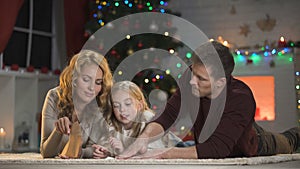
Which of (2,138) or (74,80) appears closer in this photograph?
(74,80)

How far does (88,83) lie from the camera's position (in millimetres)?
2047

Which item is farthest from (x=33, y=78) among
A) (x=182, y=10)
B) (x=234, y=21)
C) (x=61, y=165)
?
(x=61, y=165)

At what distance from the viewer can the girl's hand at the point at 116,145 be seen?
6.21 feet

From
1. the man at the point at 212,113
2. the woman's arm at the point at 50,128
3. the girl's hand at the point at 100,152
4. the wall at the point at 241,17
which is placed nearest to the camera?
the man at the point at 212,113

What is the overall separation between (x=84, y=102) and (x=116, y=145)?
0.82ft

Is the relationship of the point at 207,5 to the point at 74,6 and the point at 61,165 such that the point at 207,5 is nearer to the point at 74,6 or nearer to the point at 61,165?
the point at 74,6

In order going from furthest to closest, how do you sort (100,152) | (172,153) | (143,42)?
(143,42) → (100,152) → (172,153)

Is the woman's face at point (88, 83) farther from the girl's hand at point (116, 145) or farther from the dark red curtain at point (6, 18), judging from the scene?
the dark red curtain at point (6, 18)

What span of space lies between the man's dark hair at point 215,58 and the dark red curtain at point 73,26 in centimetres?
361

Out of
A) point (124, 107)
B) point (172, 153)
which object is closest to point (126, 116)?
point (124, 107)

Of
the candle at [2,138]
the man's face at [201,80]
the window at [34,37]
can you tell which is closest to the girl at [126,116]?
the man's face at [201,80]

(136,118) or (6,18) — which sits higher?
(6,18)

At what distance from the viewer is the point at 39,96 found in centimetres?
550

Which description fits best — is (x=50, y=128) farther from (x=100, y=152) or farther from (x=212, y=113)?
(x=212, y=113)
